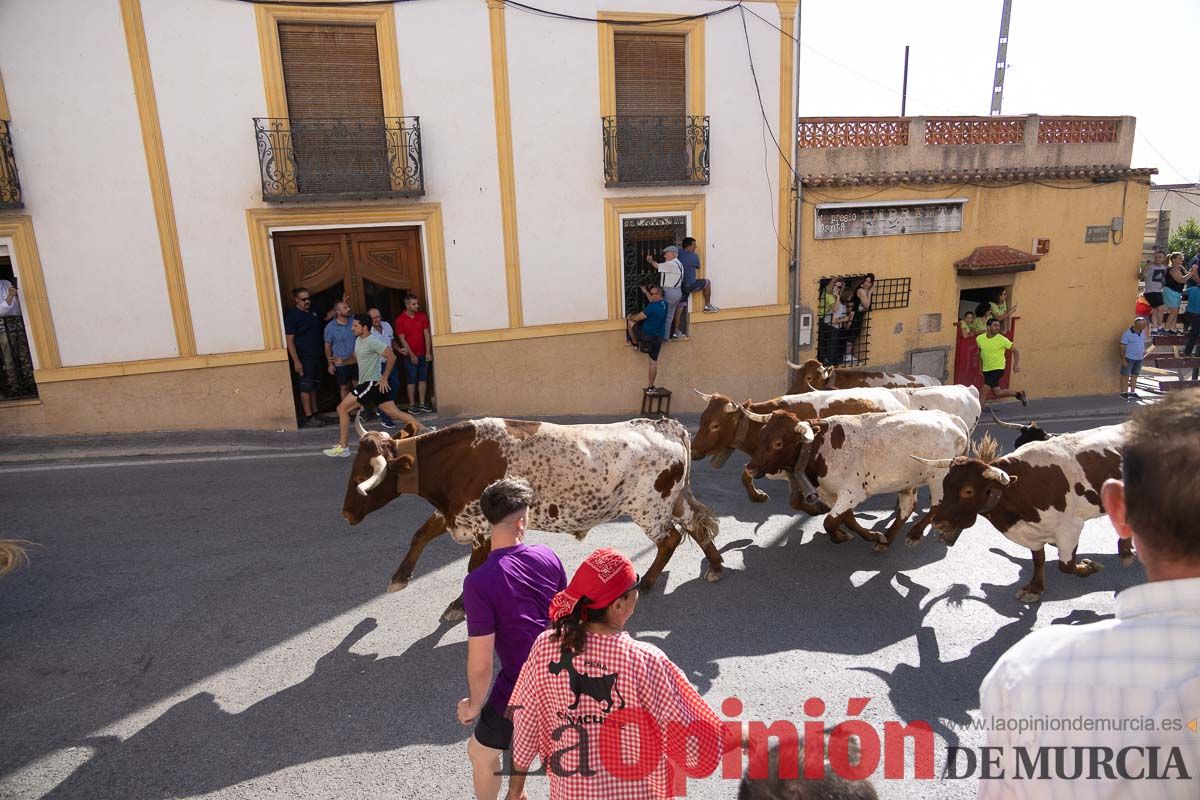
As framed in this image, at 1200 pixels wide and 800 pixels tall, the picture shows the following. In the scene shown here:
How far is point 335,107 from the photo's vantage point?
10.6 metres

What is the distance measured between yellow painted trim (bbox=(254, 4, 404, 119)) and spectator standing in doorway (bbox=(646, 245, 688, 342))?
170 inches

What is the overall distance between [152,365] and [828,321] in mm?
10491

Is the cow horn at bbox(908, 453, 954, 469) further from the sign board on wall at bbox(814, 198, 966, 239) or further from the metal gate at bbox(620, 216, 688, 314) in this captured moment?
the sign board on wall at bbox(814, 198, 966, 239)

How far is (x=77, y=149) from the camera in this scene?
31.2 feet

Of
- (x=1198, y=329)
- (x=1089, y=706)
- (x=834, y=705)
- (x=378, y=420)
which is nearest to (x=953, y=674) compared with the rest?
(x=834, y=705)

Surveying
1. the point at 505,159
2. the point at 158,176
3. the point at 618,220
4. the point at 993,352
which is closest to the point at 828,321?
the point at 993,352

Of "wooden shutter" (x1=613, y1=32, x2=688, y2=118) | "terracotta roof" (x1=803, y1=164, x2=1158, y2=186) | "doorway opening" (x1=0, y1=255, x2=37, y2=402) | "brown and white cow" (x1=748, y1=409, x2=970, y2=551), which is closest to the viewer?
"brown and white cow" (x1=748, y1=409, x2=970, y2=551)

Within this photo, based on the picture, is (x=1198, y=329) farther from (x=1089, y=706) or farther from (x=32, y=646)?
(x=32, y=646)

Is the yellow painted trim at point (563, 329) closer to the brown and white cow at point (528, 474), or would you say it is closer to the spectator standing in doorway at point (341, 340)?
the spectator standing in doorway at point (341, 340)

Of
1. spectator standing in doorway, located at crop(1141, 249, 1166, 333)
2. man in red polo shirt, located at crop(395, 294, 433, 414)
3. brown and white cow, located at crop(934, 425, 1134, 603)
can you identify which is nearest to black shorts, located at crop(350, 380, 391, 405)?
man in red polo shirt, located at crop(395, 294, 433, 414)

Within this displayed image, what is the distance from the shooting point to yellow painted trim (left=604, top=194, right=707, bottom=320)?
470 inches

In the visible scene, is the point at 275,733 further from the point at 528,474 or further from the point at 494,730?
the point at 528,474

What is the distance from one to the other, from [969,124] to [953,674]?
12.1 m

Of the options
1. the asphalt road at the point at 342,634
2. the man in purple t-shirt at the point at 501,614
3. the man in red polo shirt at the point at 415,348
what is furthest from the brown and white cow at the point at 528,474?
the man in red polo shirt at the point at 415,348
